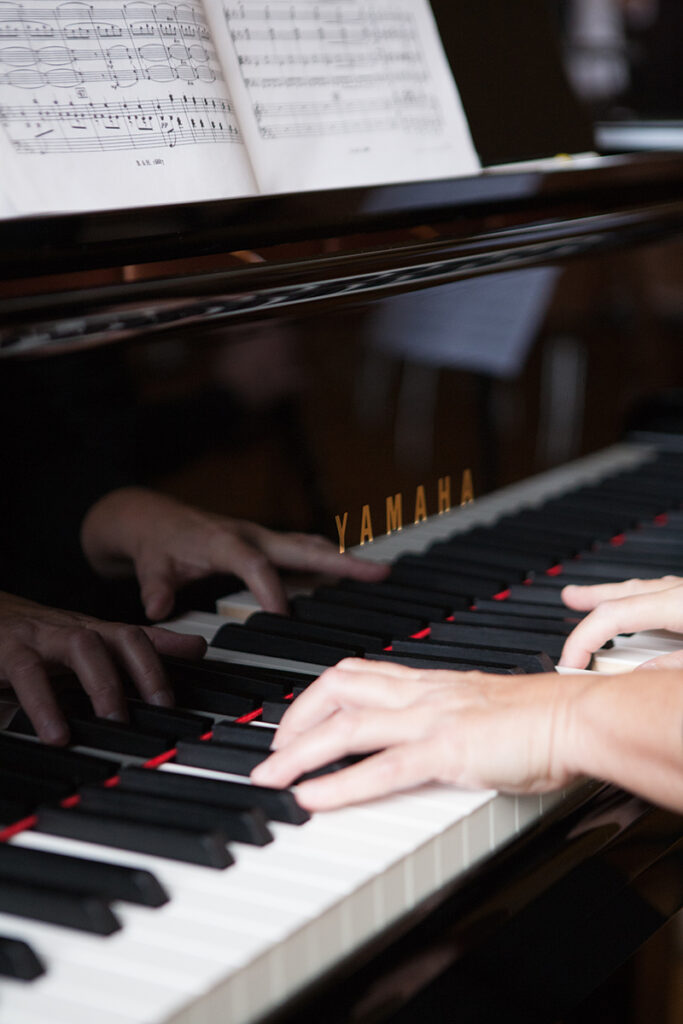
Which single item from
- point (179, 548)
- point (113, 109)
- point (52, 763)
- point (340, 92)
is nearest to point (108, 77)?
point (113, 109)

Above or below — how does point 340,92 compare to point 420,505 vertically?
above

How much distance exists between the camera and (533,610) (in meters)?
1.36

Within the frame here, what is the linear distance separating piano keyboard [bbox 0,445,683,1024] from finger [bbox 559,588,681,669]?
0.03 m

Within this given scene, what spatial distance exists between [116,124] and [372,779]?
0.73 metres

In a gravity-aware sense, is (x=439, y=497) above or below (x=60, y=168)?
below

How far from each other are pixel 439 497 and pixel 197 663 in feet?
1.77

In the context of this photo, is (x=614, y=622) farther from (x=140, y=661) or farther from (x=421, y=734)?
(x=140, y=661)

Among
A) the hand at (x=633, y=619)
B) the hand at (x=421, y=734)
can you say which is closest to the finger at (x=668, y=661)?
the hand at (x=633, y=619)

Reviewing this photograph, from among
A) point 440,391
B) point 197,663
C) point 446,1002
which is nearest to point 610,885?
point 446,1002

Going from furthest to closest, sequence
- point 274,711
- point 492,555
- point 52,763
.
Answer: point 492,555 < point 274,711 < point 52,763

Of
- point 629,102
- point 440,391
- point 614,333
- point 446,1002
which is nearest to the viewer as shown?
point 446,1002

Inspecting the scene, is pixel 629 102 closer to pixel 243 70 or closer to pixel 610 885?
pixel 243 70

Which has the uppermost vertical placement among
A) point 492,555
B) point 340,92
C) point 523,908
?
point 340,92

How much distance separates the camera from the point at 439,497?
1.56 meters
